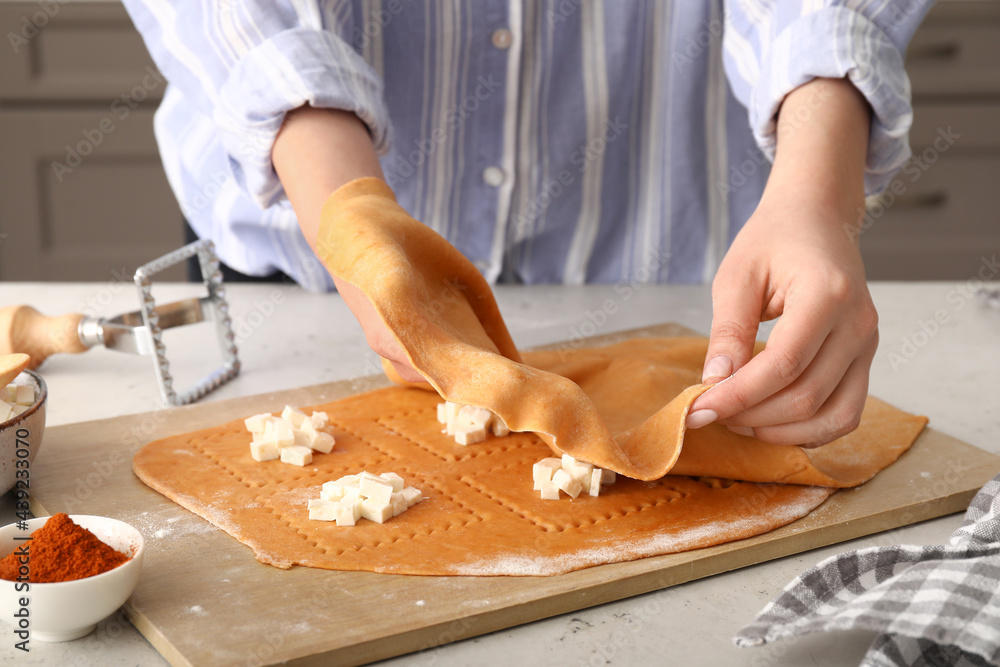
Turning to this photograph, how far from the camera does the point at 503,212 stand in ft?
5.18

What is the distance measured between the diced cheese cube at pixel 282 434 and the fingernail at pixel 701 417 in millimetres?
432

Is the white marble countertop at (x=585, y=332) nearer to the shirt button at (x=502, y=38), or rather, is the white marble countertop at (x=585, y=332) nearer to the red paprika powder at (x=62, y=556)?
the red paprika powder at (x=62, y=556)

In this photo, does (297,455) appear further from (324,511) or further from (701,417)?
(701,417)

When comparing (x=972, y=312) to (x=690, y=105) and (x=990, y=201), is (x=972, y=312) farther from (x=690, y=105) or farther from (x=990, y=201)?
(x=990, y=201)

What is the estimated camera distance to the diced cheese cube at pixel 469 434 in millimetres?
1022

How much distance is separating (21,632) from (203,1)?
834mm

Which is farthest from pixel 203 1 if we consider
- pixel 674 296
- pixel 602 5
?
pixel 674 296

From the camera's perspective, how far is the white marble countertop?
27.6 inches

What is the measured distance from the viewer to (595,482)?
91cm

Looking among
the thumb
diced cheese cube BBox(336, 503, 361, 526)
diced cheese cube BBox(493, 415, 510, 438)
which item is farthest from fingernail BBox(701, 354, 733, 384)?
diced cheese cube BBox(336, 503, 361, 526)

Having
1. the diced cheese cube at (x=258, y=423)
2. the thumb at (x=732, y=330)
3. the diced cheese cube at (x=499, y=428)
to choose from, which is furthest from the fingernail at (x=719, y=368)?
the diced cheese cube at (x=258, y=423)

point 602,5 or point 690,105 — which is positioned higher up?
point 602,5

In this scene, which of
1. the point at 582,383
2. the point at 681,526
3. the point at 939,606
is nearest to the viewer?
the point at 939,606

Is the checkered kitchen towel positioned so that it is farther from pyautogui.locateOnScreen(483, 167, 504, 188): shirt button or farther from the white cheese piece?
pyautogui.locateOnScreen(483, 167, 504, 188): shirt button
